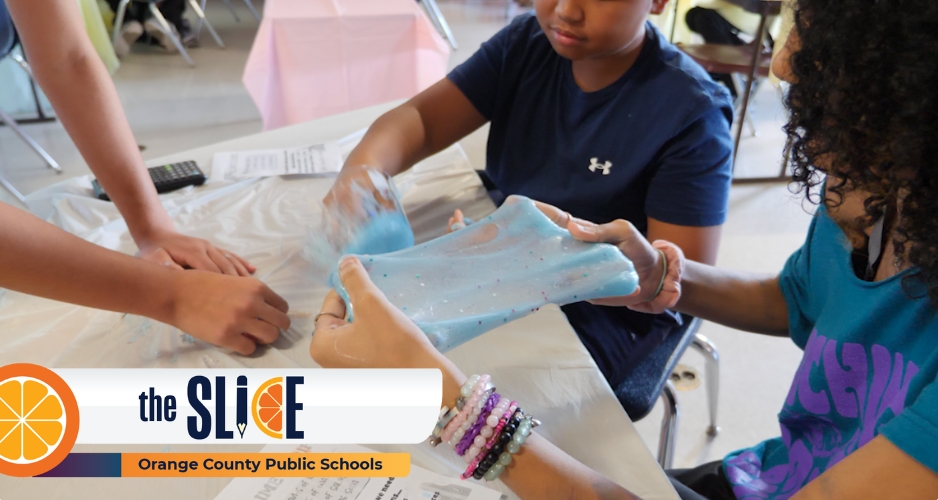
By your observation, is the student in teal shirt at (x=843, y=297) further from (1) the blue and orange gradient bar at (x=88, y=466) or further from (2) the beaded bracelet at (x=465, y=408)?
(1) the blue and orange gradient bar at (x=88, y=466)

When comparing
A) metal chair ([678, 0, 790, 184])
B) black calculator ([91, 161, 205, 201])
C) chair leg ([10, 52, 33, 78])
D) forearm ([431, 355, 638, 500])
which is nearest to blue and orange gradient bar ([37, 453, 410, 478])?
forearm ([431, 355, 638, 500])

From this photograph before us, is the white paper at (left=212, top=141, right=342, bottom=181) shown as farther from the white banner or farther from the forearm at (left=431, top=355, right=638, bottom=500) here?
the forearm at (left=431, top=355, right=638, bottom=500)

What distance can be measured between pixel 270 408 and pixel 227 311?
0.17 meters

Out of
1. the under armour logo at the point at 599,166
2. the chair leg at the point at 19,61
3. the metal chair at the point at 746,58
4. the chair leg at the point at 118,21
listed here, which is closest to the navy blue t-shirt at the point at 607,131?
the under armour logo at the point at 599,166

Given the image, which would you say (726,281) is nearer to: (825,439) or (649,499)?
(825,439)

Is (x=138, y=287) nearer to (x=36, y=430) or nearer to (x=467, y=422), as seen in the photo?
(x=36, y=430)

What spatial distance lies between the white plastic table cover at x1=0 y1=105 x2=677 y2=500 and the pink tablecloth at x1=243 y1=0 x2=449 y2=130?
101 cm

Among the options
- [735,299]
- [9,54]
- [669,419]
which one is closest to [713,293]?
[735,299]

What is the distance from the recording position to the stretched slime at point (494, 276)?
0.65 metres

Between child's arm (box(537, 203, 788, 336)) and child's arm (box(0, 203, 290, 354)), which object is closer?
child's arm (box(0, 203, 290, 354))

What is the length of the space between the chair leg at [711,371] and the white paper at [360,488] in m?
0.61

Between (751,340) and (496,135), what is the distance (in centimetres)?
110

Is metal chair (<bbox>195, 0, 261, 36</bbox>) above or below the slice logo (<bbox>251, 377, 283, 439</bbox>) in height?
below

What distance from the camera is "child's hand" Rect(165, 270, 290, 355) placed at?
748 mm
